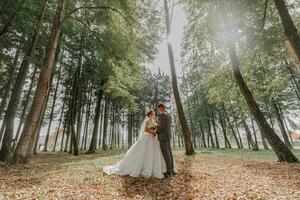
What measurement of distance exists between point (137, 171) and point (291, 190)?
164 inches

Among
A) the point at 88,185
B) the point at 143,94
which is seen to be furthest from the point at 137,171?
the point at 143,94

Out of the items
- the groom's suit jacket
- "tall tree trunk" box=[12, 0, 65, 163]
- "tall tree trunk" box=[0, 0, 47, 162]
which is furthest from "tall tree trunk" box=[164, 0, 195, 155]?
"tall tree trunk" box=[0, 0, 47, 162]

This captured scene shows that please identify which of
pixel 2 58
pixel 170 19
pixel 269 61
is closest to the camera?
pixel 269 61

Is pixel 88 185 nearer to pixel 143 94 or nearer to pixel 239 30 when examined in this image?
pixel 239 30

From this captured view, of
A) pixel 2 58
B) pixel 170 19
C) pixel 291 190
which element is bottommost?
pixel 291 190

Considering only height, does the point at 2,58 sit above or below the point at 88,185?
above

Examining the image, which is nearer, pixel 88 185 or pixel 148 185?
pixel 88 185

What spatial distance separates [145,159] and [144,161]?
0.07 meters

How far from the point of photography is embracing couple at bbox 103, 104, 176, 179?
21.4 ft

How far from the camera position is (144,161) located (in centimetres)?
662

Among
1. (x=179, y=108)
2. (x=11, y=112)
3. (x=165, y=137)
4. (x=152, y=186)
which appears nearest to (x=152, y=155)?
(x=165, y=137)

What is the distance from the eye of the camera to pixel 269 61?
34.2ft

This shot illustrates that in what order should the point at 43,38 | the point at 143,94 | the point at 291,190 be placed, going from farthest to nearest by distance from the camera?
the point at 143,94 → the point at 43,38 → the point at 291,190

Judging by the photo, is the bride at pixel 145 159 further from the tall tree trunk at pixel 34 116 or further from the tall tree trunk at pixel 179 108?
the tall tree trunk at pixel 179 108
